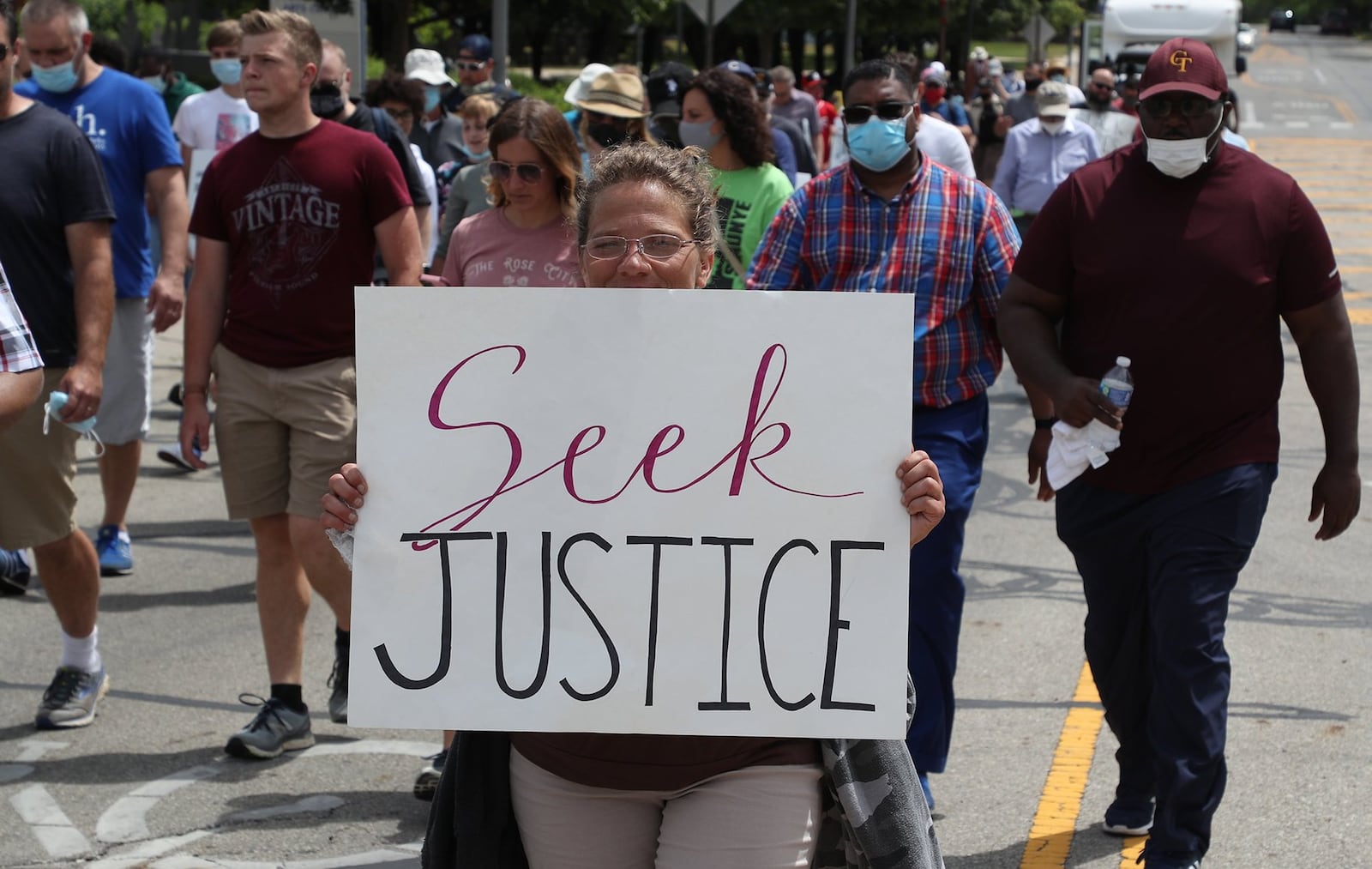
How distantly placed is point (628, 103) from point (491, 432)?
4.49m

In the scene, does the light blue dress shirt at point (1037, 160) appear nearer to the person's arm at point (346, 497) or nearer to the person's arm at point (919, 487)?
the person's arm at point (919, 487)

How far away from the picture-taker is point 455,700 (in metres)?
2.52

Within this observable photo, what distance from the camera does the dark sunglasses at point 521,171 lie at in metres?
4.56

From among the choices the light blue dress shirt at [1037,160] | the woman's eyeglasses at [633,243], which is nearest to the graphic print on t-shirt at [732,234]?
the woman's eyeglasses at [633,243]

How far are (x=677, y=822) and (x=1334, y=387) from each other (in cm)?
219

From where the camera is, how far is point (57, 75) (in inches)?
255

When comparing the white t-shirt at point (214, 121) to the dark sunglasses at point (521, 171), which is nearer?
the dark sunglasses at point (521, 171)

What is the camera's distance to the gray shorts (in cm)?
677

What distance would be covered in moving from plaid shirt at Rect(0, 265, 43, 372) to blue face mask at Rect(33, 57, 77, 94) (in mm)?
3238

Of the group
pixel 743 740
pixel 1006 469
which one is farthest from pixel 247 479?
pixel 1006 469

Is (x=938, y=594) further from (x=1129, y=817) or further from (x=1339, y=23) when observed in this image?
(x=1339, y=23)

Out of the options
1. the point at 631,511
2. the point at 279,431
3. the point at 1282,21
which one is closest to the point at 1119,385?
the point at 631,511

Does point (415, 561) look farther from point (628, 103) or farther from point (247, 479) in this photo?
point (628, 103)

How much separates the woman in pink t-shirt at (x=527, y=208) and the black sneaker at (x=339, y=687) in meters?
1.28
